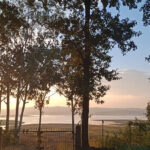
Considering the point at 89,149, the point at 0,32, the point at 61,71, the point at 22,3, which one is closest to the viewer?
the point at 0,32

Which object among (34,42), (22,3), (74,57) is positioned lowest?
(74,57)

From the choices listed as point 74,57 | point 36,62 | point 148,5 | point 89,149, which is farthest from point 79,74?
point 36,62

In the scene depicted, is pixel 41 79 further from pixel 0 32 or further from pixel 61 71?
pixel 0 32

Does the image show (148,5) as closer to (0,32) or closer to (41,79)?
(0,32)

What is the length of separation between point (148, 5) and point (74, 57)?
6.11 meters

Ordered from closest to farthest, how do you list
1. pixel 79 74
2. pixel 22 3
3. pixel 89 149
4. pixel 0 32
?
pixel 0 32, pixel 89 149, pixel 79 74, pixel 22 3

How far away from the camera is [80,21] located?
70.3ft

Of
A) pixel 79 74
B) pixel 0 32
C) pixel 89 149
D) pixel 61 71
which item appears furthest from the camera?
pixel 61 71

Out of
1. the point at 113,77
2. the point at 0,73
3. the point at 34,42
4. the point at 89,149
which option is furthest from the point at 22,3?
the point at 89,149

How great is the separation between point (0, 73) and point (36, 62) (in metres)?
4.06

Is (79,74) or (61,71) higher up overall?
(61,71)

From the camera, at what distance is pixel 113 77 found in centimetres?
2136

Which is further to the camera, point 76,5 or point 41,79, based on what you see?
point 41,79

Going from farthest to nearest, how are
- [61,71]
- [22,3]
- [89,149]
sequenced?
1. [61,71]
2. [22,3]
3. [89,149]
